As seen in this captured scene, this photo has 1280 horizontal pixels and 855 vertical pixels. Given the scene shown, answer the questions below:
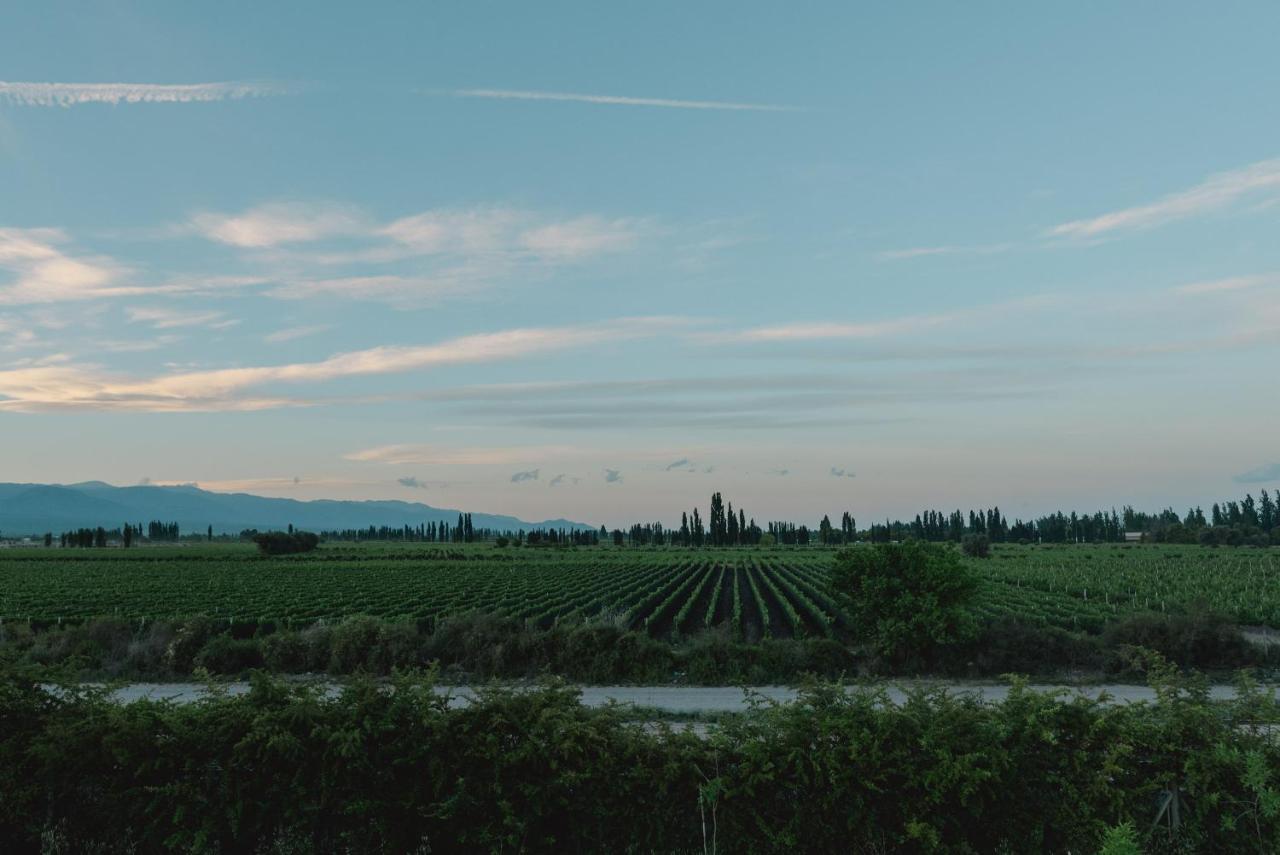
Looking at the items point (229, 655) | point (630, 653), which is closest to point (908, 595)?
point (630, 653)

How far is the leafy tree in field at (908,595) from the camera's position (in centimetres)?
2534

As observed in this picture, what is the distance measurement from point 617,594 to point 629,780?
2016 inches

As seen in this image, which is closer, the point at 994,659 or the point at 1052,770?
the point at 1052,770

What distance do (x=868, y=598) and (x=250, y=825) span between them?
21.3m

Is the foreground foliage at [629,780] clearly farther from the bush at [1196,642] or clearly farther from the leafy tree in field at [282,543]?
the leafy tree in field at [282,543]

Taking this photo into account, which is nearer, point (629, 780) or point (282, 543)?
point (629, 780)

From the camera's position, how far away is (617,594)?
58.6m

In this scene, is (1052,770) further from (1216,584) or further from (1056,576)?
(1056,576)

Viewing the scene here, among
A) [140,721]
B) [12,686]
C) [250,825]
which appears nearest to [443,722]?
[250,825]

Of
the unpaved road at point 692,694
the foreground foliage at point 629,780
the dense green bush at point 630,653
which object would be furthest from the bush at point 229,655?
the foreground foliage at point 629,780

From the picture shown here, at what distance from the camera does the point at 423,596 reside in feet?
198

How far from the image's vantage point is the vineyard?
43000 millimetres

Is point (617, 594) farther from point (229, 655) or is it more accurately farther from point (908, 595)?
point (908, 595)

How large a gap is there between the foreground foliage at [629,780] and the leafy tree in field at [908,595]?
17137 mm
